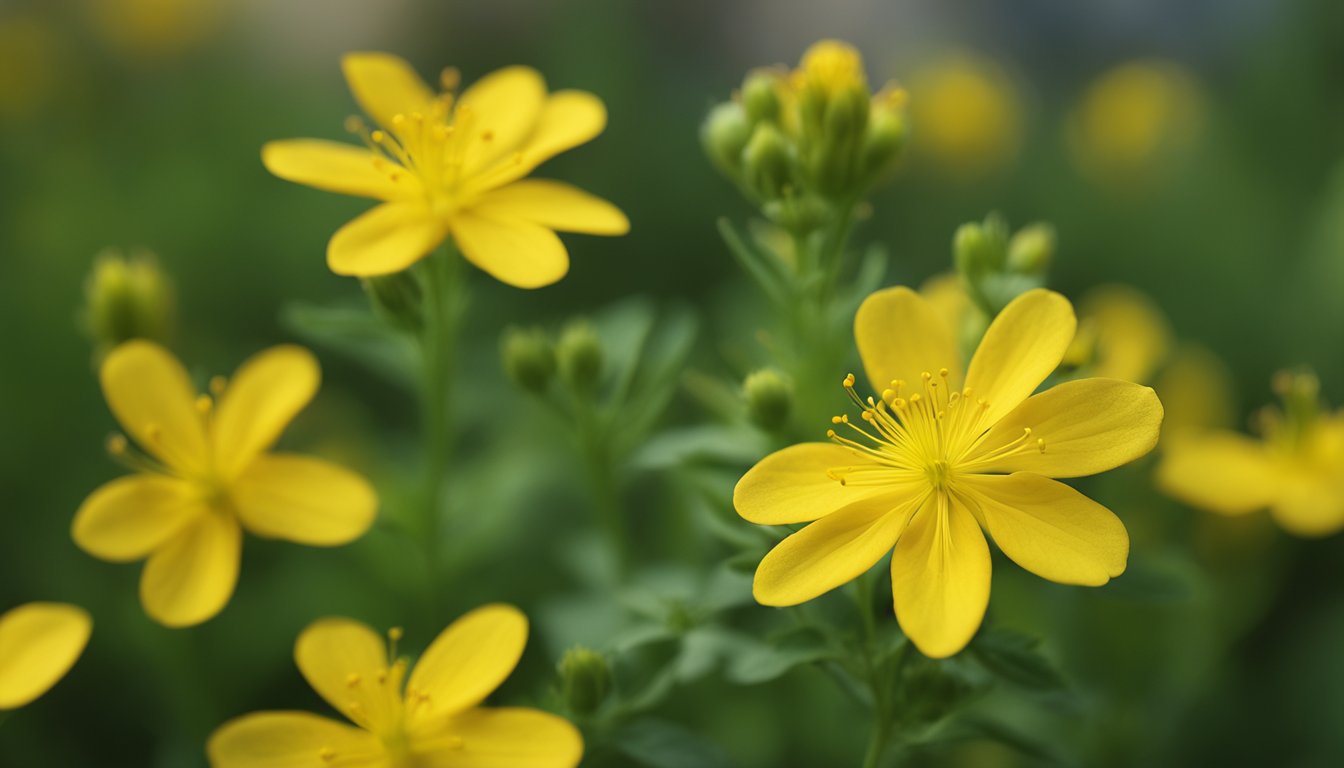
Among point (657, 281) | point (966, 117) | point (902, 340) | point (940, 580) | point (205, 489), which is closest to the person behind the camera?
point (940, 580)

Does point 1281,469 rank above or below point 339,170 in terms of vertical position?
above

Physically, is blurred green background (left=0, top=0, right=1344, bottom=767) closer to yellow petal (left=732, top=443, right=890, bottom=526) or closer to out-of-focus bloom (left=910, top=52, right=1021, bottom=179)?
out-of-focus bloom (left=910, top=52, right=1021, bottom=179)

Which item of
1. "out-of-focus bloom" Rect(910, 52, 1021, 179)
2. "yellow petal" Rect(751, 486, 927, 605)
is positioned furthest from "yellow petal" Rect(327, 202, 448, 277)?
"out-of-focus bloom" Rect(910, 52, 1021, 179)

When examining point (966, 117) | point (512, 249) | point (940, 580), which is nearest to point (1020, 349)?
point (940, 580)

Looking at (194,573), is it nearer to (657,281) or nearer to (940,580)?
(940,580)

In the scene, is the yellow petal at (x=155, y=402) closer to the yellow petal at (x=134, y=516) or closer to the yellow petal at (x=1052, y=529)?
the yellow petal at (x=134, y=516)
